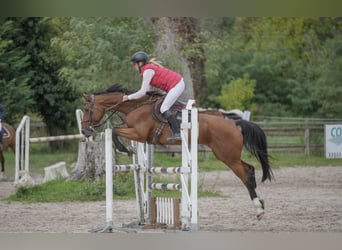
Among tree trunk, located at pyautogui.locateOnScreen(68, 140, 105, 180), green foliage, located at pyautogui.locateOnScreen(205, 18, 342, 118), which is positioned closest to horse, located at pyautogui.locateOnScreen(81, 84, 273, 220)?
tree trunk, located at pyautogui.locateOnScreen(68, 140, 105, 180)

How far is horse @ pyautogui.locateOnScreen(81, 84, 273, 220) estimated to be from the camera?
21.8 ft

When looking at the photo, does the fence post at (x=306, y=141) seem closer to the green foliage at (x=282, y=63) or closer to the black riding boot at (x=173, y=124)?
the green foliage at (x=282, y=63)

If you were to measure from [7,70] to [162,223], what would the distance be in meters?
9.85

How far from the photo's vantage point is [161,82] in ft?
21.2

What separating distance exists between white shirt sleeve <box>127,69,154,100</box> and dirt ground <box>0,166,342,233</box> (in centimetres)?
111

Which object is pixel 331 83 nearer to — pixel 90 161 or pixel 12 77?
pixel 12 77

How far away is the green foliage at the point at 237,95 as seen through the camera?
20.3 metres

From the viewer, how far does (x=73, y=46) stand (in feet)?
38.6

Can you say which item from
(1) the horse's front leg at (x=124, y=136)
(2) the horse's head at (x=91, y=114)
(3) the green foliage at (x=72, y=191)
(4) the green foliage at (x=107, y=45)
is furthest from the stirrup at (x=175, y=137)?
(4) the green foliage at (x=107, y=45)

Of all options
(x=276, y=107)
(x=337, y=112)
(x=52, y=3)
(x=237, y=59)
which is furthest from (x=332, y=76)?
(x=52, y=3)

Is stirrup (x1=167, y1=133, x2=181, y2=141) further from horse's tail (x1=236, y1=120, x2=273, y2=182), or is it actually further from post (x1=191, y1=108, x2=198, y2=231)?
horse's tail (x1=236, y1=120, x2=273, y2=182)

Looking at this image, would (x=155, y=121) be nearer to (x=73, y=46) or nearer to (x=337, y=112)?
(x=73, y=46)

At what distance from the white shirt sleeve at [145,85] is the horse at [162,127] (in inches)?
8.0

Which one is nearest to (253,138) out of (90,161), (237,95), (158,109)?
(158,109)
